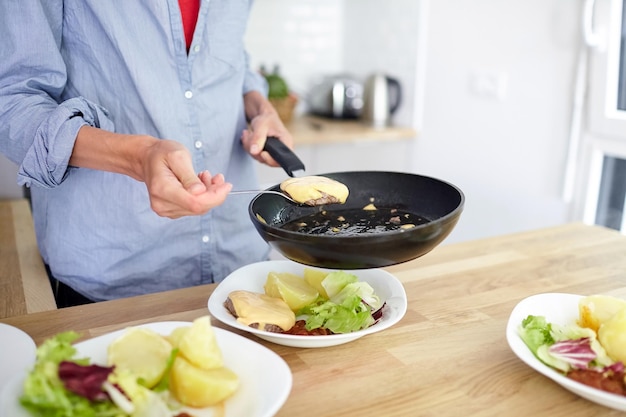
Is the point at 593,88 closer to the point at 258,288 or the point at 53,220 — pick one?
the point at 258,288

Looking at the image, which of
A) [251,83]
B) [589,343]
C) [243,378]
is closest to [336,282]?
[243,378]

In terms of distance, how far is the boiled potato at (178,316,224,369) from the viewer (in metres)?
0.75

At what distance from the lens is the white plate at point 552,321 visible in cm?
79

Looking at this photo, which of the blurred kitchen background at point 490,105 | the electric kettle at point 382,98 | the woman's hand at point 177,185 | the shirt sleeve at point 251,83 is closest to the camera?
the woman's hand at point 177,185

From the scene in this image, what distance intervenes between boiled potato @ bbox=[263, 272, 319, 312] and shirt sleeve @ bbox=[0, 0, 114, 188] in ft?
1.33

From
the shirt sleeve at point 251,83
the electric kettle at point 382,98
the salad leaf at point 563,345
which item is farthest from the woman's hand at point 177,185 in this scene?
the electric kettle at point 382,98

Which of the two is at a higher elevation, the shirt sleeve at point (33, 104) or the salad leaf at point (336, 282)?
the shirt sleeve at point (33, 104)

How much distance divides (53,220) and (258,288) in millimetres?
487

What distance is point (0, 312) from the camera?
3.61 ft

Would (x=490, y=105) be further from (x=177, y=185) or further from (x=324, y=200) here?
(x=177, y=185)

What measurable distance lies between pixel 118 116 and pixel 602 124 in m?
1.58

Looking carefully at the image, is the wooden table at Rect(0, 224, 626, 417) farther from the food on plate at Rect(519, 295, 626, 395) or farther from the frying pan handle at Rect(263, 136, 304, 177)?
the frying pan handle at Rect(263, 136, 304, 177)

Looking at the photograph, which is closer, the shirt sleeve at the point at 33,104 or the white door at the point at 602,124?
the shirt sleeve at the point at 33,104

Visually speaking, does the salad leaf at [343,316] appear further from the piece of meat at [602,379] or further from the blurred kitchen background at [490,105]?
the blurred kitchen background at [490,105]
